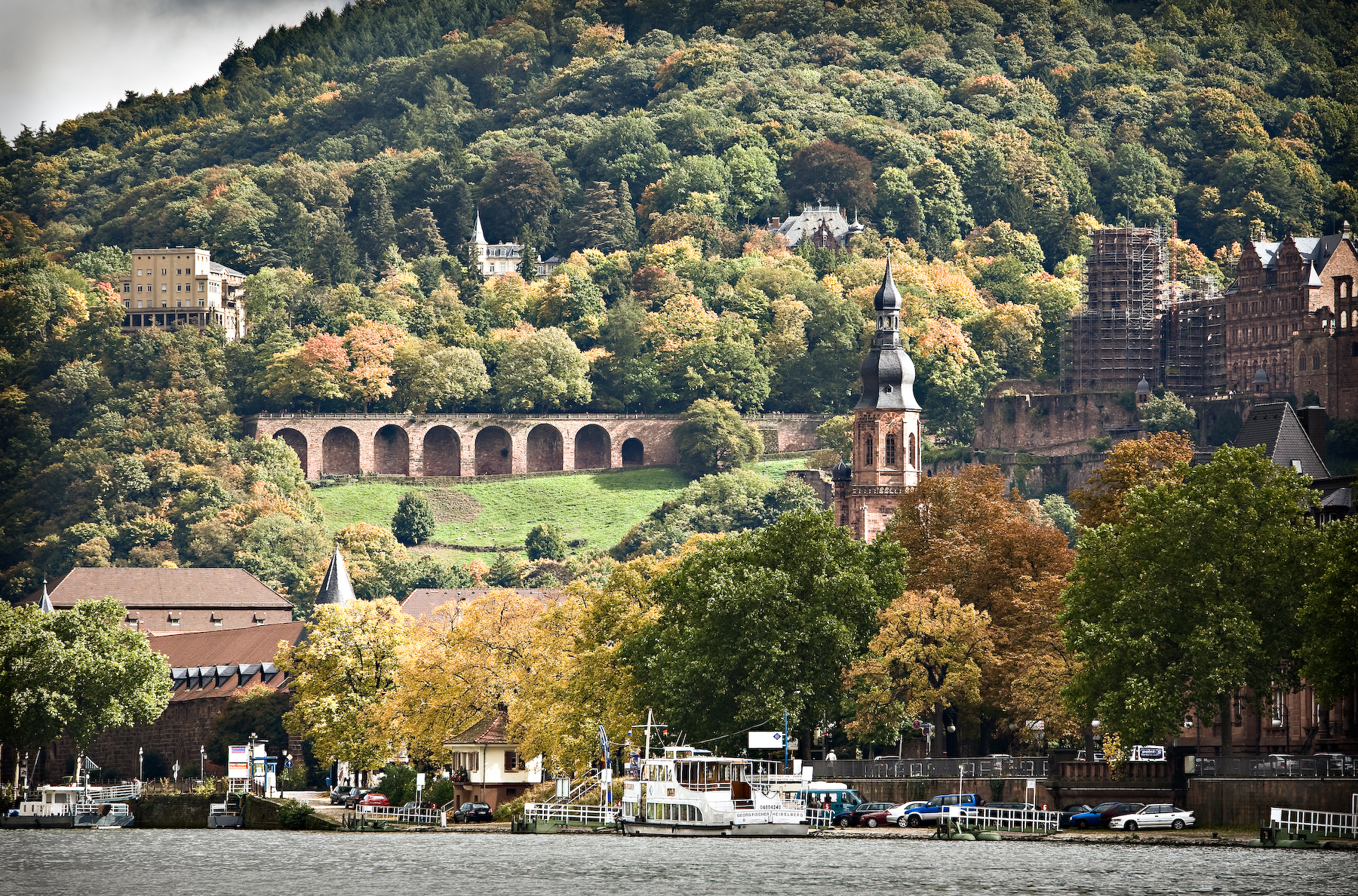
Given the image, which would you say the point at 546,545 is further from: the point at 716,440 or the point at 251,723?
the point at 251,723

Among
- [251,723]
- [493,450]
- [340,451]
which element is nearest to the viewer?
[251,723]

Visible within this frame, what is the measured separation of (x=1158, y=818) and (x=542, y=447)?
393 ft

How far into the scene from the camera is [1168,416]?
162 meters

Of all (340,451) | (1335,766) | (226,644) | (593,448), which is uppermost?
(593,448)

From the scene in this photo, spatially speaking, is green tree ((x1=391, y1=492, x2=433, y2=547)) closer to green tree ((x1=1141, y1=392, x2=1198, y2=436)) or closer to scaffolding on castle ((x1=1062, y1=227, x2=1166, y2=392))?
scaffolding on castle ((x1=1062, y1=227, x2=1166, y2=392))

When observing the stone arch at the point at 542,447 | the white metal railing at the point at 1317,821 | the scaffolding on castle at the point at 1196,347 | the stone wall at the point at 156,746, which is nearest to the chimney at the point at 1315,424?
the white metal railing at the point at 1317,821

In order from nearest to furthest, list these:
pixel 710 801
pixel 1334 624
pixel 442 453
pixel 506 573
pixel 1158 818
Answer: pixel 1334 624 → pixel 1158 818 → pixel 710 801 → pixel 506 573 → pixel 442 453

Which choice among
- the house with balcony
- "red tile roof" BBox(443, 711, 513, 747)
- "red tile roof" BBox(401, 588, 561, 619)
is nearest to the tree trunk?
the house with balcony

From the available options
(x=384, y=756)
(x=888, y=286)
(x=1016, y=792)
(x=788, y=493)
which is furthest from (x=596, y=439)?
(x=1016, y=792)

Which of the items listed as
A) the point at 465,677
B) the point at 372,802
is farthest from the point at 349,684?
the point at 465,677

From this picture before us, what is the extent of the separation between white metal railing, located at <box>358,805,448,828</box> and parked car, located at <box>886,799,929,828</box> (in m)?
20.1

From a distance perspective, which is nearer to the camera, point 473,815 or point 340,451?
point 473,815

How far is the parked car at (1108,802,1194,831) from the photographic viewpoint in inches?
2923

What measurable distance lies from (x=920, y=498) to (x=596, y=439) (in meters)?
89.5
